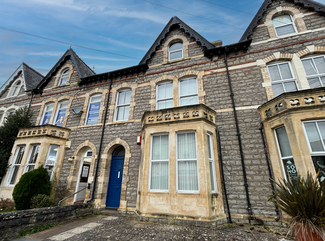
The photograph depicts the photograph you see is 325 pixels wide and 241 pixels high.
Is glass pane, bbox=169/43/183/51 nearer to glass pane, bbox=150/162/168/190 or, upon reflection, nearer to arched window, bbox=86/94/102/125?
arched window, bbox=86/94/102/125

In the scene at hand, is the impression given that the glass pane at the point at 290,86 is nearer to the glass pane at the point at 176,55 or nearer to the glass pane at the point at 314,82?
the glass pane at the point at 314,82

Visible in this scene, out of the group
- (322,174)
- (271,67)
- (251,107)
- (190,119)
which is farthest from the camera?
(271,67)

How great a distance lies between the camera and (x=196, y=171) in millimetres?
5828

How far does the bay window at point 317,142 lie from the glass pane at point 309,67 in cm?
289

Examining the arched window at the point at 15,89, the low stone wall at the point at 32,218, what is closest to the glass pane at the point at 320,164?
the low stone wall at the point at 32,218

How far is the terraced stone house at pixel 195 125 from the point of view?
18.2 feet

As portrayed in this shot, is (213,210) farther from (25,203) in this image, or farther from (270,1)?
(270,1)

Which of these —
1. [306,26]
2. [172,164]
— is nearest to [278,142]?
[172,164]

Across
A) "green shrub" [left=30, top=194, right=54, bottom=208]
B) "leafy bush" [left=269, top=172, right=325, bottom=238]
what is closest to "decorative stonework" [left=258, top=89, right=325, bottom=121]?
"leafy bush" [left=269, top=172, right=325, bottom=238]

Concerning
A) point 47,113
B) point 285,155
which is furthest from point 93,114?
point 285,155

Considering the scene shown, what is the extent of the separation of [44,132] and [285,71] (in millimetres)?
12715

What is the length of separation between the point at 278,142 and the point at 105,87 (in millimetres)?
9608

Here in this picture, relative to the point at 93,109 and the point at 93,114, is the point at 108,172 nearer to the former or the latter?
the point at 93,114

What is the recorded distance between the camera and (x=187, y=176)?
231 inches
